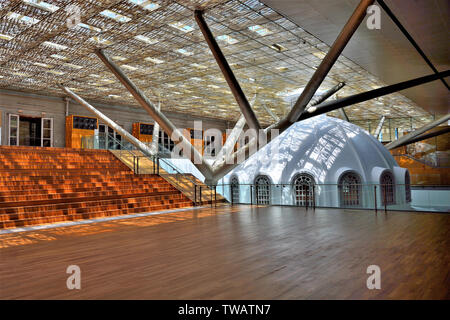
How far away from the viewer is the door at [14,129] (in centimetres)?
2217

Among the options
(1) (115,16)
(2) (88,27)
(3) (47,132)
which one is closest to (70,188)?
(2) (88,27)

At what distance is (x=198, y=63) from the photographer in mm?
16875

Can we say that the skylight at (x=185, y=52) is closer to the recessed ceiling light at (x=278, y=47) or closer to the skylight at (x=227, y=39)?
the skylight at (x=227, y=39)

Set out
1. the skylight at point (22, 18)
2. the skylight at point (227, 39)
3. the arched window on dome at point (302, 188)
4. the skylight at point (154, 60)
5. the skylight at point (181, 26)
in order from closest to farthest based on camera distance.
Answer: the skylight at point (22, 18)
the skylight at point (181, 26)
the skylight at point (227, 39)
the skylight at point (154, 60)
the arched window on dome at point (302, 188)

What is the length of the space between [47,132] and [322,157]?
18679mm

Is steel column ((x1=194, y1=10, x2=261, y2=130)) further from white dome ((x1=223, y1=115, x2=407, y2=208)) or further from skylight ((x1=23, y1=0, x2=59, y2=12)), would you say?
white dome ((x1=223, y1=115, x2=407, y2=208))

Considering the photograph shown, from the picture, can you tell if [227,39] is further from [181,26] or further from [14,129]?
[14,129]

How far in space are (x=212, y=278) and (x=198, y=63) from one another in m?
14.0

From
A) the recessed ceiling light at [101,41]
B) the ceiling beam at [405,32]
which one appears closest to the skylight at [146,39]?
the recessed ceiling light at [101,41]

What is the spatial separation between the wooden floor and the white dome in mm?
9554

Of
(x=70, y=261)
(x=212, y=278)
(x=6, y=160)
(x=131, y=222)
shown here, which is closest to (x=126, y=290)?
(x=212, y=278)

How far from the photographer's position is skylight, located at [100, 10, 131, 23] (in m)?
11.2

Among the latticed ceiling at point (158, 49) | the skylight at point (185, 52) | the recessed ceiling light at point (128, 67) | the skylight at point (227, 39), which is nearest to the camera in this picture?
the latticed ceiling at point (158, 49)

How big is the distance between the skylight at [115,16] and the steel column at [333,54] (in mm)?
6710
